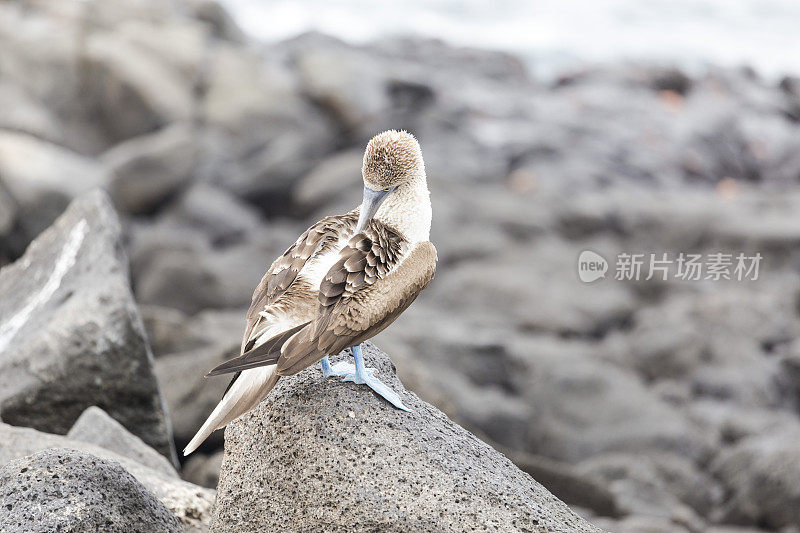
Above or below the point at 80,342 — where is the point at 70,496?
below

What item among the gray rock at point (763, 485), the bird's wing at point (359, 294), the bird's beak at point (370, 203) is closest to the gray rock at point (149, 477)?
the bird's wing at point (359, 294)

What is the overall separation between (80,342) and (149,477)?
1167 millimetres

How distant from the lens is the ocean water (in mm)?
32781

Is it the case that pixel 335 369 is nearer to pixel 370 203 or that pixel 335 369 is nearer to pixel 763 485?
pixel 370 203

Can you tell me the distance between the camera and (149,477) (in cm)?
509

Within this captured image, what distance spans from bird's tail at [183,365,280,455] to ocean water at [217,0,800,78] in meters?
28.0

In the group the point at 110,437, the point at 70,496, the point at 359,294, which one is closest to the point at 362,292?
the point at 359,294

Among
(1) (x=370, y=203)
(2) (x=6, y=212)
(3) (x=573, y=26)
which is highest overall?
(3) (x=573, y=26)

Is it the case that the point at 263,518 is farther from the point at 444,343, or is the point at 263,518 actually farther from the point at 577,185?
the point at 577,185

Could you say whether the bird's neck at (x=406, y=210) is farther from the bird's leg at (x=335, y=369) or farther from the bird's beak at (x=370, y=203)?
the bird's leg at (x=335, y=369)

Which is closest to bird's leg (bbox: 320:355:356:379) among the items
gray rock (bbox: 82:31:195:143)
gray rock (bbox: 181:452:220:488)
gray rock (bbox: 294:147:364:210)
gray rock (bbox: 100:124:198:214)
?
gray rock (bbox: 181:452:220:488)

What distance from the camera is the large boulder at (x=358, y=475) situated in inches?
157

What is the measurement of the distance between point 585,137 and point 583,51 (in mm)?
11148

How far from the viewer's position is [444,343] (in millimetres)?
11875
